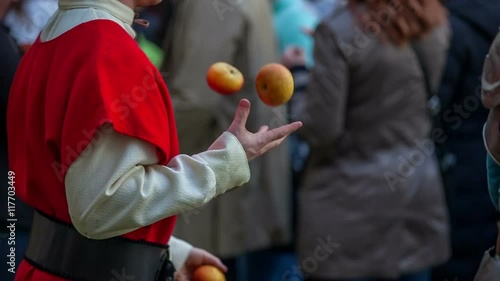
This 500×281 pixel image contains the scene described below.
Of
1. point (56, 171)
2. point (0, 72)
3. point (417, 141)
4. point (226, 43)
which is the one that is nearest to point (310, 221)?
point (417, 141)

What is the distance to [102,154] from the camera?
199cm

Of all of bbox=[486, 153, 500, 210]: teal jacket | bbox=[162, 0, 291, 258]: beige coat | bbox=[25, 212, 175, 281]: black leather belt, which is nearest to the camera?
bbox=[25, 212, 175, 281]: black leather belt

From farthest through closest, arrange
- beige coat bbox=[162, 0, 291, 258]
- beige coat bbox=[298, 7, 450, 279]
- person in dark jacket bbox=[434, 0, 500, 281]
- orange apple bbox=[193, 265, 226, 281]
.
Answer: person in dark jacket bbox=[434, 0, 500, 281]
beige coat bbox=[162, 0, 291, 258]
beige coat bbox=[298, 7, 450, 279]
orange apple bbox=[193, 265, 226, 281]

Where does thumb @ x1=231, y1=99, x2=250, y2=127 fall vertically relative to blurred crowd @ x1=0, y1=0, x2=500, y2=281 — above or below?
above

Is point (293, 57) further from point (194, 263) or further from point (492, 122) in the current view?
point (492, 122)

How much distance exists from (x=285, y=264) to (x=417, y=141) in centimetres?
118

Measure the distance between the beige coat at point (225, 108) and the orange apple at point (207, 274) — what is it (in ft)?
5.75

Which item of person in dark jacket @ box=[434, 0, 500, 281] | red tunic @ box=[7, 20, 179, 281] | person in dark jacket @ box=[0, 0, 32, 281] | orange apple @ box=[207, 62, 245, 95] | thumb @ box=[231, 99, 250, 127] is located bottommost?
person in dark jacket @ box=[434, 0, 500, 281]

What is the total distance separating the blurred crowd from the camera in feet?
12.7

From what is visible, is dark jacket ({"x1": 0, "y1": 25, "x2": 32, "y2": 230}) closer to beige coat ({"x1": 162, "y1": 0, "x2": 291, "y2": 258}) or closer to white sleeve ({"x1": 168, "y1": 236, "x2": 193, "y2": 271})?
white sleeve ({"x1": 168, "y1": 236, "x2": 193, "y2": 271})

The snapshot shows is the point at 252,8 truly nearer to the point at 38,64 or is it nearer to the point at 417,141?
the point at 417,141

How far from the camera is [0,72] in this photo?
2799 millimetres

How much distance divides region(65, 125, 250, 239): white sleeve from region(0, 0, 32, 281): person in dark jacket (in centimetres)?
88

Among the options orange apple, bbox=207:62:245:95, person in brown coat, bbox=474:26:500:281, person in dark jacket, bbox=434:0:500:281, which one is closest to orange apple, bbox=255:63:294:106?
orange apple, bbox=207:62:245:95
